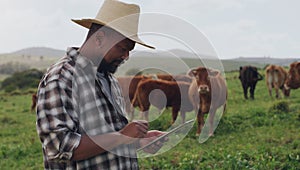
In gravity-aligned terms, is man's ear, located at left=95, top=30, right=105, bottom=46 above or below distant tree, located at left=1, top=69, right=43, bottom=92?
above

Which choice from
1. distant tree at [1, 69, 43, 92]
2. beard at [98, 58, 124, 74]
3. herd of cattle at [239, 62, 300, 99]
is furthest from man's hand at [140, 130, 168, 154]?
distant tree at [1, 69, 43, 92]

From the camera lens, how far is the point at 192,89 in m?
7.18

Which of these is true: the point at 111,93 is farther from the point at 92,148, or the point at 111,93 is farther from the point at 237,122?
the point at 237,122

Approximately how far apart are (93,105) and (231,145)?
604 cm

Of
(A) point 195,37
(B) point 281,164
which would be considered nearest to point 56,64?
(A) point 195,37

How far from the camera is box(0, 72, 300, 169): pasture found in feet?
22.1

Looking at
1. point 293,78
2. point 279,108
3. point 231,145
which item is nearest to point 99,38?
point 231,145

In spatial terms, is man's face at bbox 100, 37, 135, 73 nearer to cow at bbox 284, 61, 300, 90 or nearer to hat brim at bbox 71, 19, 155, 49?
hat brim at bbox 71, 19, 155, 49

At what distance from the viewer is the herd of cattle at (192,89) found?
14.6ft

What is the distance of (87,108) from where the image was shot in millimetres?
2348

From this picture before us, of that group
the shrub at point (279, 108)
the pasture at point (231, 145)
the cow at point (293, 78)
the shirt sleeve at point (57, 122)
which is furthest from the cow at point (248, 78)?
the shirt sleeve at point (57, 122)

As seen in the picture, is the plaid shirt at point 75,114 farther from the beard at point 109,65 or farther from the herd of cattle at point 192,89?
the herd of cattle at point 192,89

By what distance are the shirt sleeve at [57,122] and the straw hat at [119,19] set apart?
37cm

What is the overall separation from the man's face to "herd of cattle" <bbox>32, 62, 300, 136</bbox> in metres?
1.07
